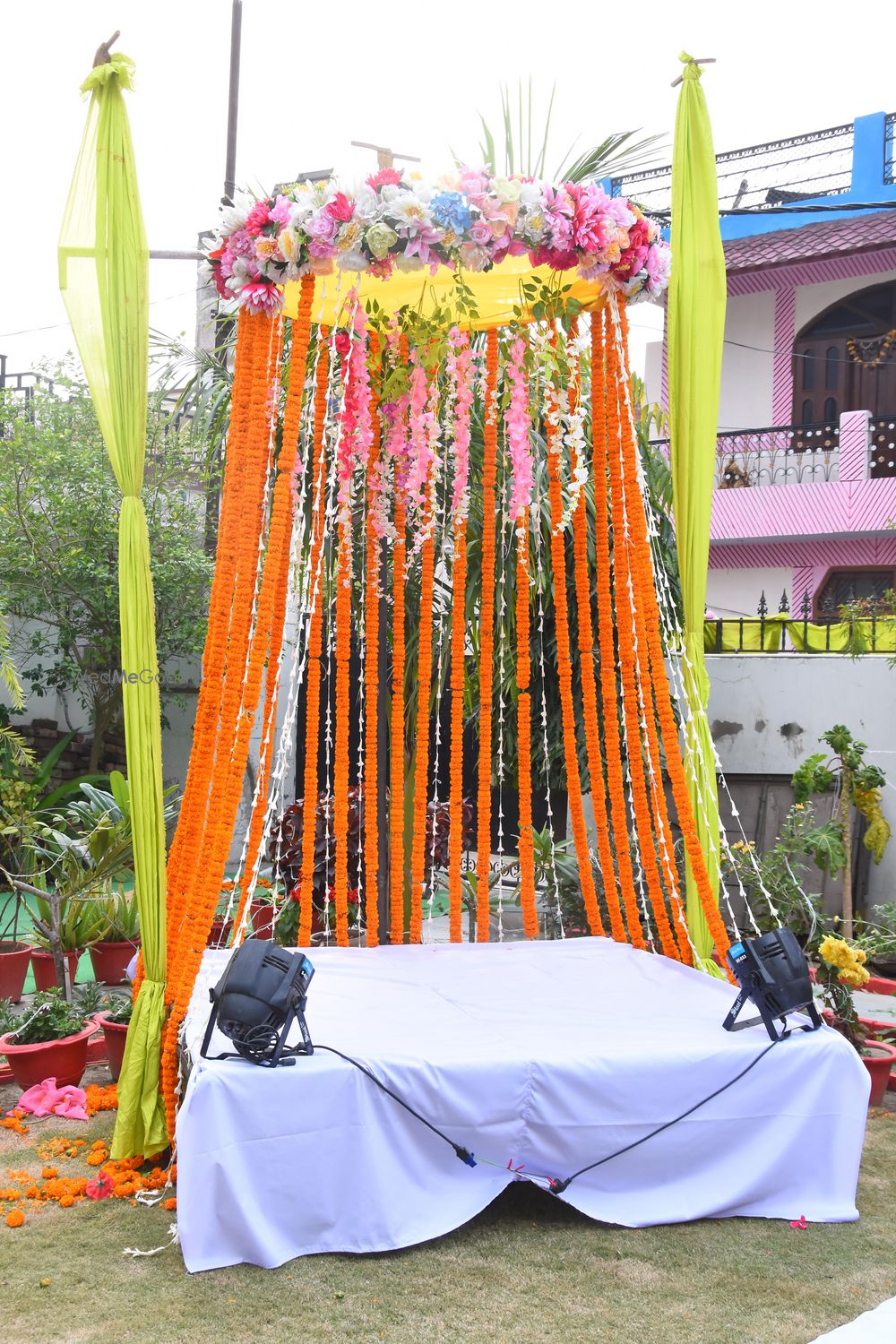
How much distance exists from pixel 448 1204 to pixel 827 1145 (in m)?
1.00

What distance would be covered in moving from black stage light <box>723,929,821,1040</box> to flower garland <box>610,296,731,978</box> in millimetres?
570

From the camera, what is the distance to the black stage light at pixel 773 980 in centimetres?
309

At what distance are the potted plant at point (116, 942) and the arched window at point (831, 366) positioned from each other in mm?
8710

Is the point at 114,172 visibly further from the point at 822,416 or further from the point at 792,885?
the point at 822,416

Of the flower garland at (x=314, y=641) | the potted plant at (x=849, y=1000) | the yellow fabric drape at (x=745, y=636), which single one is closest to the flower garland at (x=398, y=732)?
the flower garland at (x=314, y=641)

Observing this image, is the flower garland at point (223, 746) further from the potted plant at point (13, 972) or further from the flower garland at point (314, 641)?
the potted plant at point (13, 972)

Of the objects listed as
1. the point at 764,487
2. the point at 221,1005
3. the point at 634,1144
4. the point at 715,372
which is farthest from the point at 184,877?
the point at 764,487

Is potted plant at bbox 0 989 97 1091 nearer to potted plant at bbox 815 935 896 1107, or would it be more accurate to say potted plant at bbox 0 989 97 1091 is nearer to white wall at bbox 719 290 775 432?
potted plant at bbox 815 935 896 1107

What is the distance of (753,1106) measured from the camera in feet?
9.95

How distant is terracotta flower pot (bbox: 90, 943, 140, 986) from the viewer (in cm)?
525

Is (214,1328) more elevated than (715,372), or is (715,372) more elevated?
(715,372)

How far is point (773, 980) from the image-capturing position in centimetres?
309

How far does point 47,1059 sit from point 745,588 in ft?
29.8

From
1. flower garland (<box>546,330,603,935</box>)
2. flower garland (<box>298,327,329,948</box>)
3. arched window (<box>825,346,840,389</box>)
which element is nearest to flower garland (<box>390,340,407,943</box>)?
flower garland (<box>298,327,329,948</box>)
